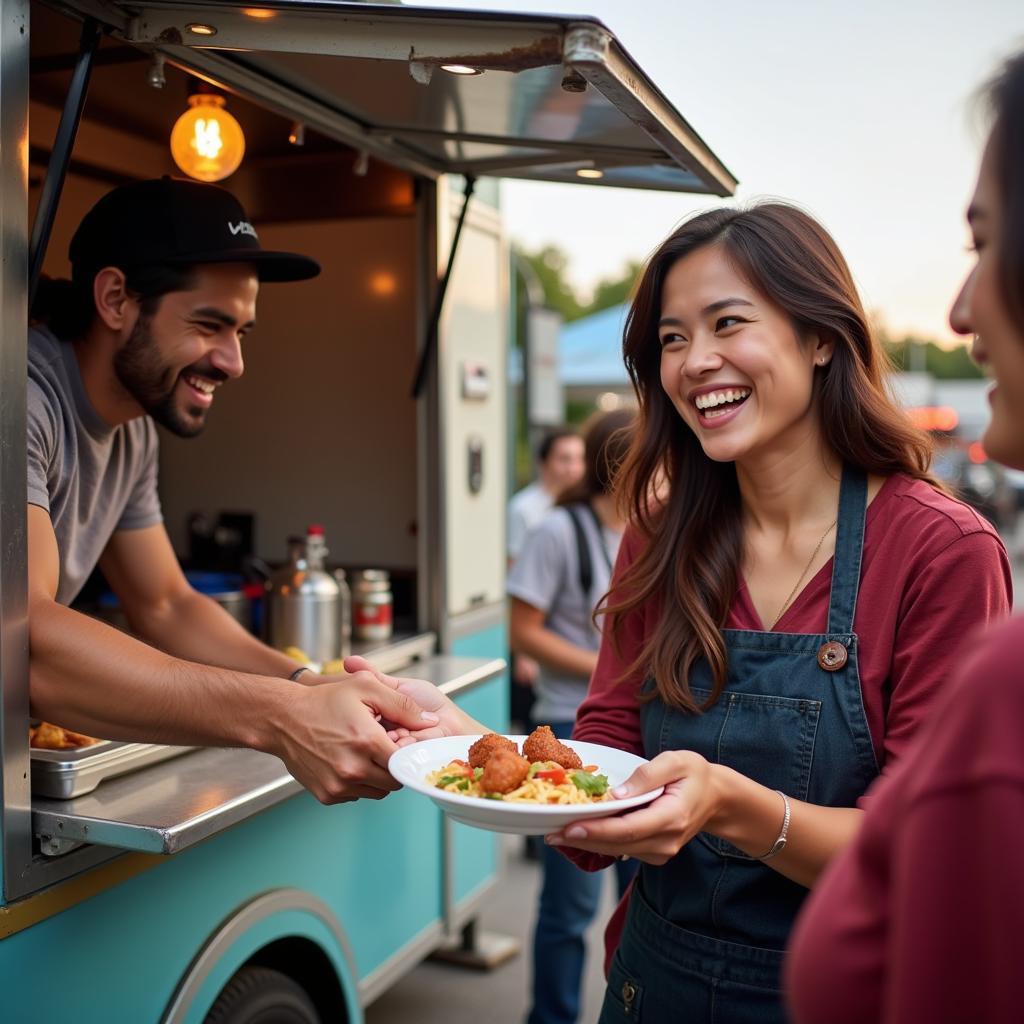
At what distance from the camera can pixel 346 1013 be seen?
10.2ft

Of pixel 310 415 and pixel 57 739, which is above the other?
pixel 310 415

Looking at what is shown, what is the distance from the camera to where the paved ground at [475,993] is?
13.6ft

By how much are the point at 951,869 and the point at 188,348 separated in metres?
2.30

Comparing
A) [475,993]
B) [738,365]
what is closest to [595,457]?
[475,993]

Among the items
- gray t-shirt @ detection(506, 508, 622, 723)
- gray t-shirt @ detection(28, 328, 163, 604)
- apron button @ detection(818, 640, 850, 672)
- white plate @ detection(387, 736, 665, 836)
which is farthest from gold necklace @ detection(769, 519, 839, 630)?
gray t-shirt @ detection(506, 508, 622, 723)

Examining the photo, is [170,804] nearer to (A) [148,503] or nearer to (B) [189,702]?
(B) [189,702]

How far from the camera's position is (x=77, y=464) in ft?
8.36

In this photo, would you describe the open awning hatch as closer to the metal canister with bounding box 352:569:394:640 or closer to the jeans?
the metal canister with bounding box 352:569:394:640

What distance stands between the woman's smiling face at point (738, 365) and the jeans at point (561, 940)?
219 cm

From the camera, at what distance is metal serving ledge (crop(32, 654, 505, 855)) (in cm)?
208

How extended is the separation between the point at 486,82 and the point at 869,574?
1404 millimetres

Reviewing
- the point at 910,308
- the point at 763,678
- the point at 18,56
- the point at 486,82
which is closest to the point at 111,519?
the point at 18,56

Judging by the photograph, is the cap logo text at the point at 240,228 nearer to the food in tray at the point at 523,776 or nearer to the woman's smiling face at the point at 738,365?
the woman's smiling face at the point at 738,365

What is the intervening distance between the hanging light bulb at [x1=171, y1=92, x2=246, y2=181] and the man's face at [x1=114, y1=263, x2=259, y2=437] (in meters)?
0.50
